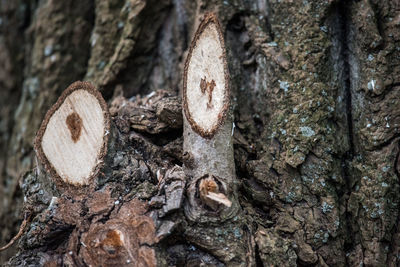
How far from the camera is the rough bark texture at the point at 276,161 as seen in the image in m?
1.37

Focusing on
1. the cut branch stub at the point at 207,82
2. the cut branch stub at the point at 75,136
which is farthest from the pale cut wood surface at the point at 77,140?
the cut branch stub at the point at 207,82

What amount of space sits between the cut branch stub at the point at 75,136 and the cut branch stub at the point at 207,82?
31cm

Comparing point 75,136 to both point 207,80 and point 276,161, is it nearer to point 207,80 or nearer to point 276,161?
point 207,80

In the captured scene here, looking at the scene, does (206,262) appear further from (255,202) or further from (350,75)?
(350,75)

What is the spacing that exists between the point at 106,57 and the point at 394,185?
1.47 m

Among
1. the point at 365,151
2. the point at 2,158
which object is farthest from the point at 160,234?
the point at 2,158

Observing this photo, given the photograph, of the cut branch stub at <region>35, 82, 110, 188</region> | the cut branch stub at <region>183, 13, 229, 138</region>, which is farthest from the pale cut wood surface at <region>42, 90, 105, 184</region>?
the cut branch stub at <region>183, 13, 229, 138</region>

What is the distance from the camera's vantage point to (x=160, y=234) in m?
1.30

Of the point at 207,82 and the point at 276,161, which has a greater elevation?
the point at 207,82

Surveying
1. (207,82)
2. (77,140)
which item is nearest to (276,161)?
(207,82)

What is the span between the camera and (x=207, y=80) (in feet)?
4.97

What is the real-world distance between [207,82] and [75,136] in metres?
0.52

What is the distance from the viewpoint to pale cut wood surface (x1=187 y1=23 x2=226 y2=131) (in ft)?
4.83

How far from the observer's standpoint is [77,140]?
153cm
